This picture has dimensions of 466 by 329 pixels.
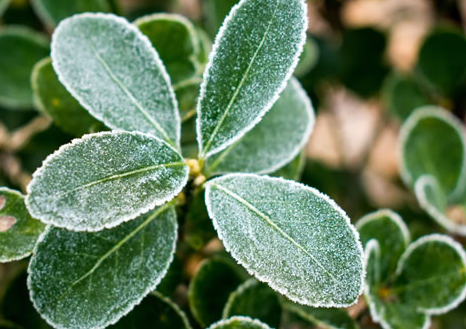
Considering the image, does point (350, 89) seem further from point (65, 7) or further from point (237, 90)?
point (237, 90)

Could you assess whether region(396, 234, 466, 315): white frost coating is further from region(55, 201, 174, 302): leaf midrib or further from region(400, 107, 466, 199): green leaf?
region(55, 201, 174, 302): leaf midrib

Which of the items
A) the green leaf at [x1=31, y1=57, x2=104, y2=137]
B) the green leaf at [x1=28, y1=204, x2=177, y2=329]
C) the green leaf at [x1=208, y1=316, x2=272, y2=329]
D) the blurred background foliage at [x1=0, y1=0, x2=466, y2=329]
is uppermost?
the green leaf at [x1=31, y1=57, x2=104, y2=137]

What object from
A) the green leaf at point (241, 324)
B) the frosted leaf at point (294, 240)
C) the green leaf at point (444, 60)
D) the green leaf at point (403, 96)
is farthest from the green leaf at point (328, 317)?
the green leaf at point (444, 60)

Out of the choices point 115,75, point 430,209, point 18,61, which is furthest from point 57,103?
point 430,209

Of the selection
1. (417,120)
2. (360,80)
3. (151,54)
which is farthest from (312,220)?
(360,80)

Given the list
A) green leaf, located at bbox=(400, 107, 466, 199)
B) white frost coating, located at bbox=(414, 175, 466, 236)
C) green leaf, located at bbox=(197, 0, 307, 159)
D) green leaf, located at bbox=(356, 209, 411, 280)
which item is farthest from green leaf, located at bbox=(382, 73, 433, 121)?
green leaf, located at bbox=(197, 0, 307, 159)

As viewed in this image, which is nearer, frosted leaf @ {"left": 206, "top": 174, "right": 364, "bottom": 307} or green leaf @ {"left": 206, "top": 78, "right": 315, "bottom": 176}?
frosted leaf @ {"left": 206, "top": 174, "right": 364, "bottom": 307}
